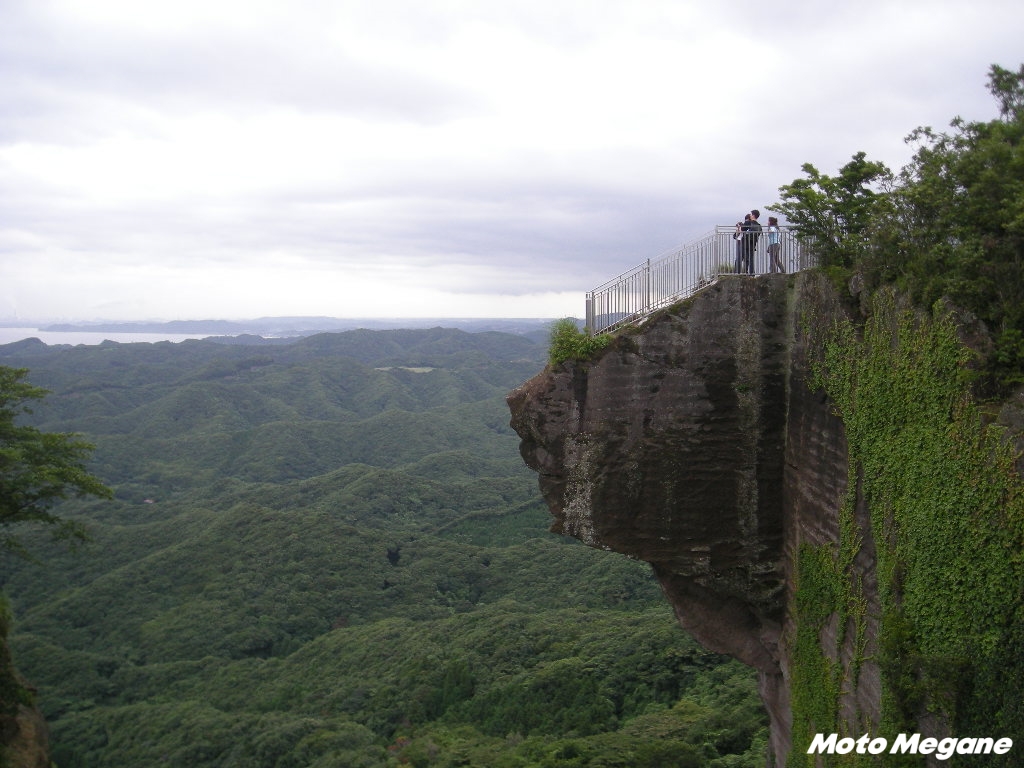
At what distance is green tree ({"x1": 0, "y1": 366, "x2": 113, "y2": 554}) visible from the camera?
2139cm

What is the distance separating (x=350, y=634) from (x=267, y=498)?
118 ft

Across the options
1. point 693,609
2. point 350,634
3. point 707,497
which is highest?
point 707,497

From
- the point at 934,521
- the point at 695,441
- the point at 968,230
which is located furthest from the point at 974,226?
the point at 695,441

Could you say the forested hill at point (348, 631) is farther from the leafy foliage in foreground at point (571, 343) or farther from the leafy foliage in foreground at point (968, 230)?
the leafy foliage in foreground at point (968, 230)

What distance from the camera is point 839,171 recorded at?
963cm

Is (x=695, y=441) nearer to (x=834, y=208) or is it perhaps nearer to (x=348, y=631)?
(x=834, y=208)

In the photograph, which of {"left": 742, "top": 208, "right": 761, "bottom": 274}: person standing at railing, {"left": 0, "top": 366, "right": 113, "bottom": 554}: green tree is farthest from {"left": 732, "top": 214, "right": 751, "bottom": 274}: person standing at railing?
{"left": 0, "top": 366, "right": 113, "bottom": 554}: green tree

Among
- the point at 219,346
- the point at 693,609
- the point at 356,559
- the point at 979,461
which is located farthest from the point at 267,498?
the point at 219,346

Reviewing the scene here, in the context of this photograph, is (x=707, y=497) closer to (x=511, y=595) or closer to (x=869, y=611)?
(x=869, y=611)

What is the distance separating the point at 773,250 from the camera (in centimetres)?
1033

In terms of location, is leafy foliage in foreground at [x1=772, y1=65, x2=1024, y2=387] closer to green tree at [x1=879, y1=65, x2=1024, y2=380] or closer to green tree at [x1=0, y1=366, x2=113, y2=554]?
green tree at [x1=879, y1=65, x2=1024, y2=380]

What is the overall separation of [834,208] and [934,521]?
14.4ft

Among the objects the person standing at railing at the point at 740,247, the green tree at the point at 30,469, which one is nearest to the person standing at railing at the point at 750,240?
the person standing at railing at the point at 740,247

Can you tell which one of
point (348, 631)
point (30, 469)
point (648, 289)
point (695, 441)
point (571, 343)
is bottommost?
point (348, 631)
